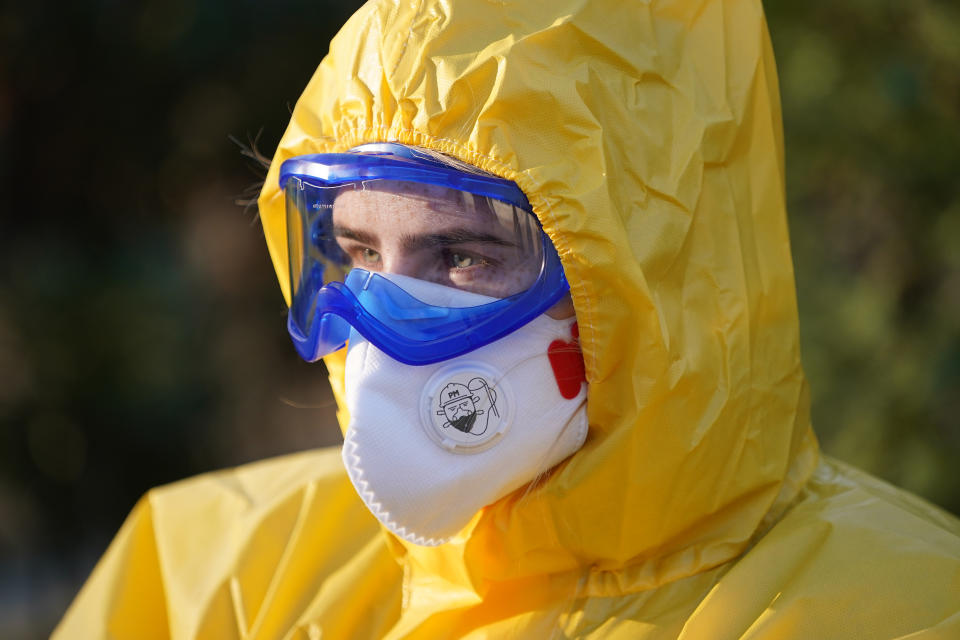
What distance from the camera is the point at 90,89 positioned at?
4.82 meters

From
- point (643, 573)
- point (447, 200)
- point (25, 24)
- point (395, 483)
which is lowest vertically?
Answer: point (643, 573)

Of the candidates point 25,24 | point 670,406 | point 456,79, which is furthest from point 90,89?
point 670,406

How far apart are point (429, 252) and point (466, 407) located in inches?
11.0

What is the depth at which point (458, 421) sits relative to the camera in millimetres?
1511

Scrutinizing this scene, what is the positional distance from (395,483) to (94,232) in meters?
3.89

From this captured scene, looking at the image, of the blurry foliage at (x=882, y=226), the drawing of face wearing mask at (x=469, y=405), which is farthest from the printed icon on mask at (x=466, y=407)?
the blurry foliage at (x=882, y=226)

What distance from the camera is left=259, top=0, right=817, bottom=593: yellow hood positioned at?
1.48 metres

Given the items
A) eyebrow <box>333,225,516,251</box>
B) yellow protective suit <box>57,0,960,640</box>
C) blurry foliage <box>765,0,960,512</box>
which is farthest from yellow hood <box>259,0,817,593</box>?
blurry foliage <box>765,0,960,512</box>

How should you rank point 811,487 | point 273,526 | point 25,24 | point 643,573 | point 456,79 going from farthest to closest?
1. point 25,24
2. point 273,526
3. point 811,487
4. point 643,573
5. point 456,79

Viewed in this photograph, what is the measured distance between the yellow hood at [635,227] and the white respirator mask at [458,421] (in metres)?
0.06

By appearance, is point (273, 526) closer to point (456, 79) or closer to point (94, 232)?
point (456, 79)

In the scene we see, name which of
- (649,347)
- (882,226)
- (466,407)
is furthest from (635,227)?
(882,226)

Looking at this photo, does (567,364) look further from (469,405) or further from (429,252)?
(429,252)

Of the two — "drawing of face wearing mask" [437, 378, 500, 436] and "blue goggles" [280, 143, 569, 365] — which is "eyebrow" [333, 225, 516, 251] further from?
"drawing of face wearing mask" [437, 378, 500, 436]
